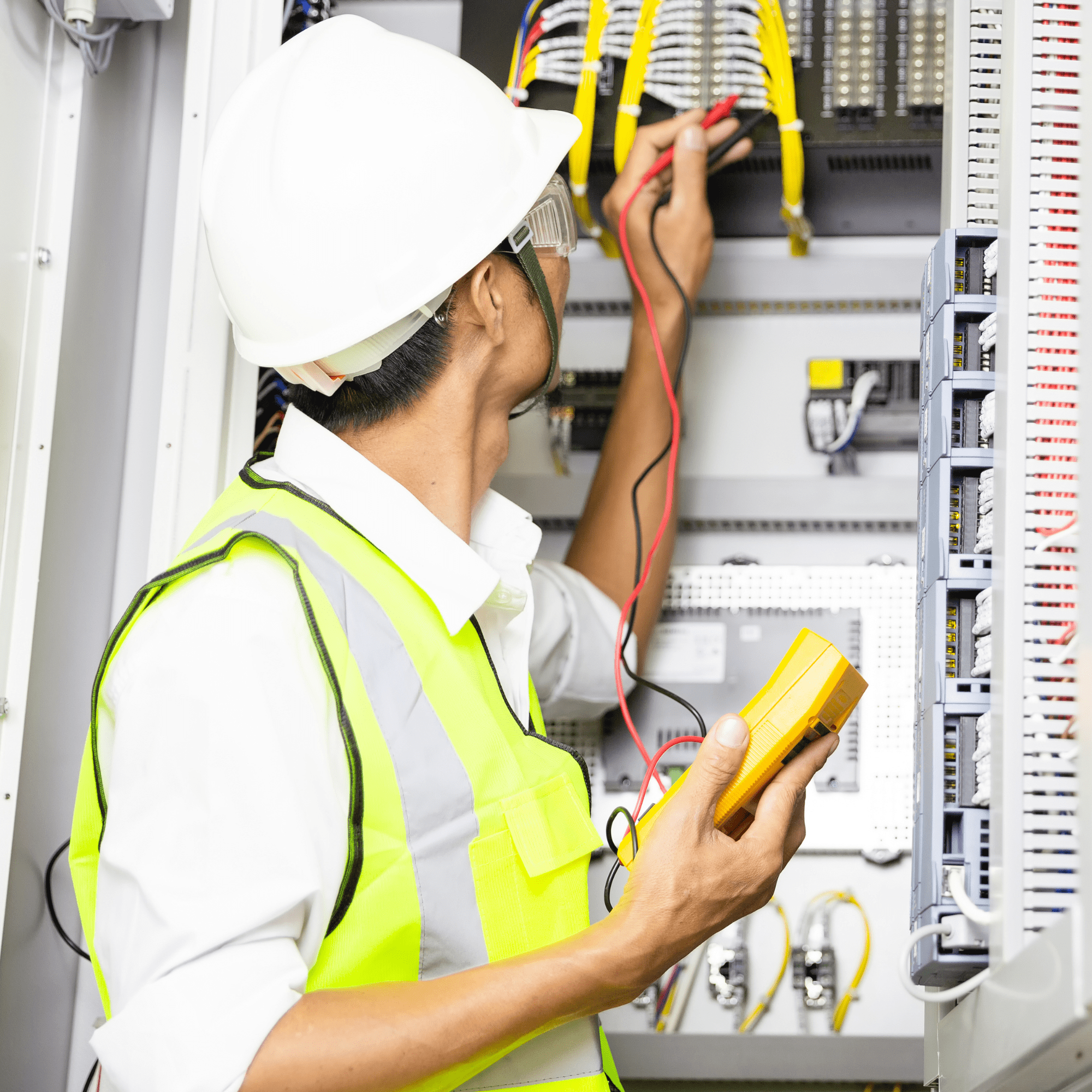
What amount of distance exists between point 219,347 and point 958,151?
935mm

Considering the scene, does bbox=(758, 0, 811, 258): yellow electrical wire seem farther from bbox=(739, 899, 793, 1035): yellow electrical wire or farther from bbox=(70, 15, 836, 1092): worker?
bbox=(739, 899, 793, 1035): yellow electrical wire

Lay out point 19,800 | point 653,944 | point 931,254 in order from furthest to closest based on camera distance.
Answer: point 19,800
point 931,254
point 653,944

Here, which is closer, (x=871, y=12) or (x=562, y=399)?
(x=871, y=12)

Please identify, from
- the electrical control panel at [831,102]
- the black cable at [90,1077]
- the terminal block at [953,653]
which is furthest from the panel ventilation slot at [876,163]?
the black cable at [90,1077]

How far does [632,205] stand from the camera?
68.9 inches

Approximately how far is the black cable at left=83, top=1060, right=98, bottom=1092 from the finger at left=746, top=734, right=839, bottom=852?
876 millimetres

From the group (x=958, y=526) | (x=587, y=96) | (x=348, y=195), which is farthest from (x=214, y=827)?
(x=587, y=96)

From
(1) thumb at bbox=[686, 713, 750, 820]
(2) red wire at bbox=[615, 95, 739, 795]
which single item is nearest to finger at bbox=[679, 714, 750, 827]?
(1) thumb at bbox=[686, 713, 750, 820]

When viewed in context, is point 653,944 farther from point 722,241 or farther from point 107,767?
point 722,241

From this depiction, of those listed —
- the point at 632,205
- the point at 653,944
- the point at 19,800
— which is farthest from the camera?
the point at 632,205

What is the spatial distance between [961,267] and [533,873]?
0.75 m

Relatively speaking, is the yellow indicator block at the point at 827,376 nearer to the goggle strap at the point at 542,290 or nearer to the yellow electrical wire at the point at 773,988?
the goggle strap at the point at 542,290

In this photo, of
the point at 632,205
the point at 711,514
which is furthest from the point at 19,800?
the point at 632,205

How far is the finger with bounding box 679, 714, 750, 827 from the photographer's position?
1.07m
